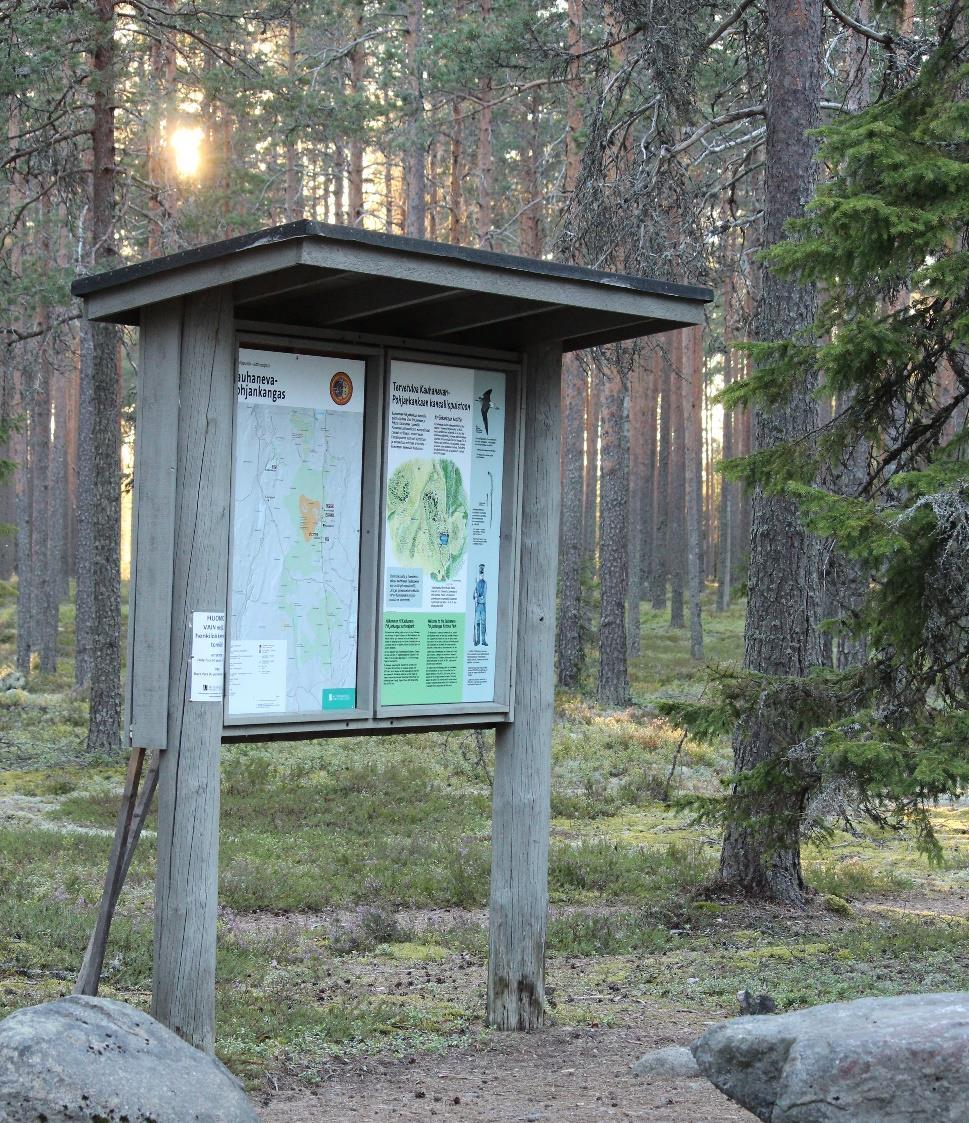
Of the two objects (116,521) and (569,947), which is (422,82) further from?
(569,947)

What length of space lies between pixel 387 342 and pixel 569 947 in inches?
170

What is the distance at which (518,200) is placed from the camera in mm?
36125

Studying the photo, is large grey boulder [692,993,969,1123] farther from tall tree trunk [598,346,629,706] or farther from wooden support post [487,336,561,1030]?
tall tree trunk [598,346,629,706]

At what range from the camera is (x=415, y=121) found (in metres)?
21.8

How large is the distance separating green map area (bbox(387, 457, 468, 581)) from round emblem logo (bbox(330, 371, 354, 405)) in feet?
1.39

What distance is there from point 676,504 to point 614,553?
26.9 metres

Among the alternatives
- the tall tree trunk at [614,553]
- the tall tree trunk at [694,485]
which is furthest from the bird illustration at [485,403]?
the tall tree trunk at [694,485]

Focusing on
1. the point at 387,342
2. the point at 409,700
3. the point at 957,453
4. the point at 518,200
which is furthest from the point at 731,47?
the point at 518,200

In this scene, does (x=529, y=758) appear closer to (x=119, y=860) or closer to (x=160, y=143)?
(x=119, y=860)

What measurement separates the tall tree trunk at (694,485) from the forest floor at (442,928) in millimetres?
14994

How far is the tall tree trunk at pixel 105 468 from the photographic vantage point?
16.2 meters

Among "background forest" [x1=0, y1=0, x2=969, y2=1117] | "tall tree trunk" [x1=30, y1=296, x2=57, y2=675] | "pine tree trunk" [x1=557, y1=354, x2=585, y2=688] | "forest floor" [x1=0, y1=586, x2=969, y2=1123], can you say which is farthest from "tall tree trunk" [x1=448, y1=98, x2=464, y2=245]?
"forest floor" [x1=0, y1=586, x2=969, y2=1123]

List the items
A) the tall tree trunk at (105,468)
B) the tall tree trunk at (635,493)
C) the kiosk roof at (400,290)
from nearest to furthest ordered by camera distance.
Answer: the kiosk roof at (400,290), the tall tree trunk at (105,468), the tall tree trunk at (635,493)

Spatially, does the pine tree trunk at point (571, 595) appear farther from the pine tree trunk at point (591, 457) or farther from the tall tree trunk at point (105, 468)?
the pine tree trunk at point (591, 457)
